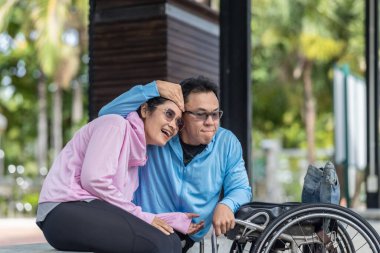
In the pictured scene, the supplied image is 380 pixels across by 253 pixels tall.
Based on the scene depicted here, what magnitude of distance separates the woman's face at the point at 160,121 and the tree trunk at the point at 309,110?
3074cm

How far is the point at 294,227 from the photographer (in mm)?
3395

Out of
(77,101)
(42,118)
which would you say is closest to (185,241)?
(42,118)

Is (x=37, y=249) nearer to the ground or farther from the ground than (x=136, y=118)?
nearer to the ground

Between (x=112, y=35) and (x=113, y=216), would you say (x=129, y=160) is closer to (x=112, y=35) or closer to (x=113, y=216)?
(x=113, y=216)

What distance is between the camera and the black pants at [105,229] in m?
3.19

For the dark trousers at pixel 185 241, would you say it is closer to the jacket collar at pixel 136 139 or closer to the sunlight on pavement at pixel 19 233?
the jacket collar at pixel 136 139

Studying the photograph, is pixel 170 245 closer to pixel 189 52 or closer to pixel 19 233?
pixel 189 52

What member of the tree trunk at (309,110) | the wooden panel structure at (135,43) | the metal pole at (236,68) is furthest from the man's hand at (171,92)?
the tree trunk at (309,110)

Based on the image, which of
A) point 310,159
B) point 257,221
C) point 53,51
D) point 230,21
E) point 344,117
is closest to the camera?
point 257,221

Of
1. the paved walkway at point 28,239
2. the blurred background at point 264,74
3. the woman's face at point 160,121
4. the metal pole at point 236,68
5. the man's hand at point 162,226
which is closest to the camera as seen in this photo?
the man's hand at point 162,226

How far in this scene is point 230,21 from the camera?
21.8 ft

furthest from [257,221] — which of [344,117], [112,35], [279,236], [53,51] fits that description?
[53,51]

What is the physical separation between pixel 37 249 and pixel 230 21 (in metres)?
3.42

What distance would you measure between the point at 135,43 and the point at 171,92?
4.69 metres
